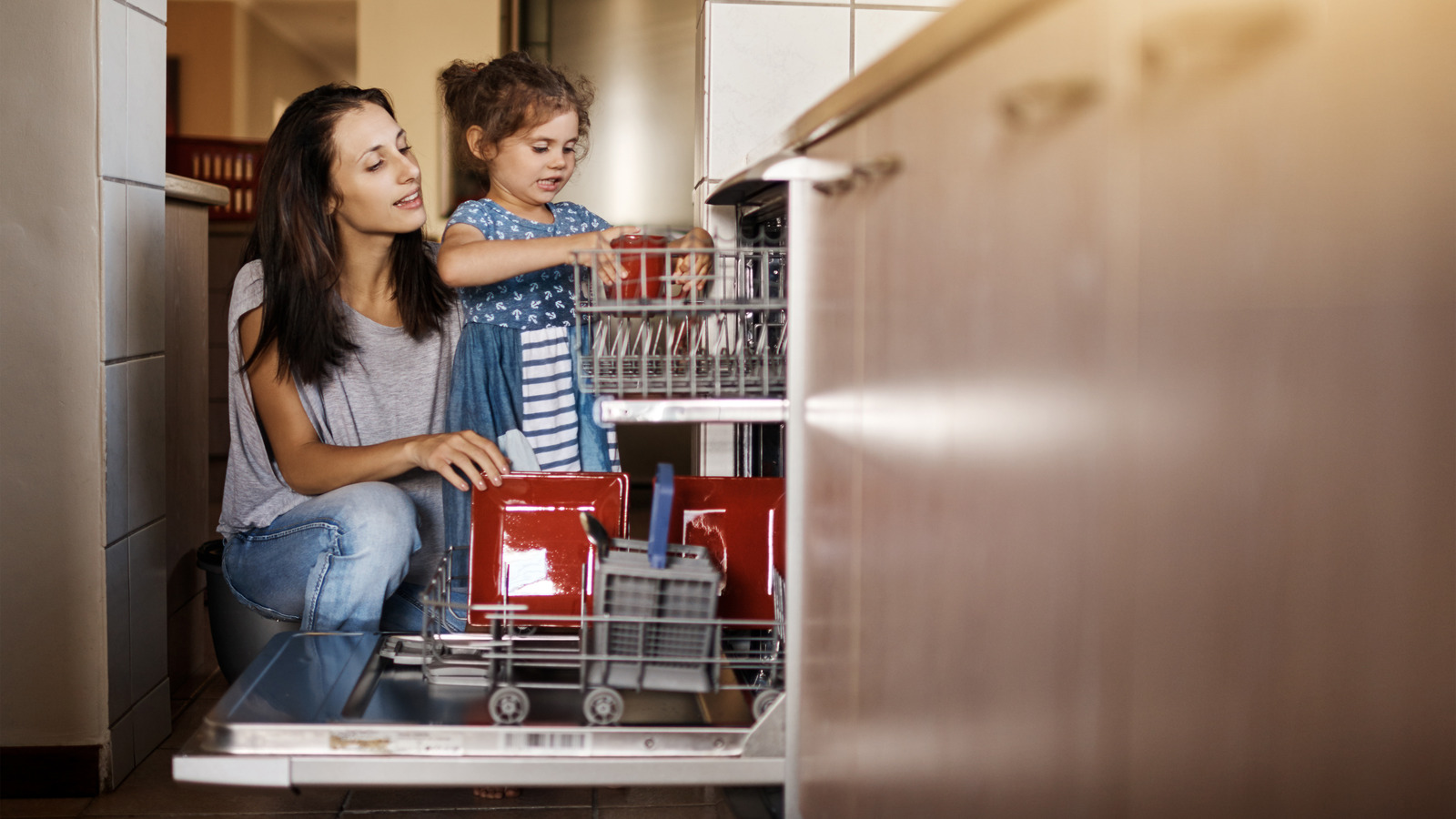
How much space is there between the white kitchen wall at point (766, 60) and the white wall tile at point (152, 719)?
122 cm

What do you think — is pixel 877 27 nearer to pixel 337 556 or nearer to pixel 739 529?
pixel 739 529

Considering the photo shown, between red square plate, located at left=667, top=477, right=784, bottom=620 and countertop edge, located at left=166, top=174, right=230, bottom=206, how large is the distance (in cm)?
128

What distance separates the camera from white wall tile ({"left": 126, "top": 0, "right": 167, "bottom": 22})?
183cm

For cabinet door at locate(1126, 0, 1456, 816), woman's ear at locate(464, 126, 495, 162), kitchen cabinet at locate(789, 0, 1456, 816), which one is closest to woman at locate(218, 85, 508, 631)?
woman's ear at locate(464, 126, 495, 162)

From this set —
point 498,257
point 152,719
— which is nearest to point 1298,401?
point 498,257

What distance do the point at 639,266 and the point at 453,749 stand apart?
58 cm

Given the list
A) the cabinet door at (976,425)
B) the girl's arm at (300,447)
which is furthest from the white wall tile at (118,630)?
the cabinet door at (976,425)

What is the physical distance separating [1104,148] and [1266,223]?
0.08m

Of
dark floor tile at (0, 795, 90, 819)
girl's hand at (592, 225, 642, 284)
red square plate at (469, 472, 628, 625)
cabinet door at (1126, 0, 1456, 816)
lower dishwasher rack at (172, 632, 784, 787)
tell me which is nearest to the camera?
cabinet door at (1126, 0, 1456, 816)

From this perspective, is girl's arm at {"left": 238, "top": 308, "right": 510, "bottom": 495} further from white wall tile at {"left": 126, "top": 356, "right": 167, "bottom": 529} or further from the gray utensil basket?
the gray utensil basket

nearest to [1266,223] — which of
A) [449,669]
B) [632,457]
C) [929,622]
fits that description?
[929,622]

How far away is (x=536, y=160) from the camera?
1.81 m

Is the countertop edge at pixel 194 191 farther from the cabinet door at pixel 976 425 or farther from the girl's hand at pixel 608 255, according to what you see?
the cabinet door at pixel 976 425

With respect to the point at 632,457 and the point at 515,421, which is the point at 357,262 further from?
the point at 632,457
